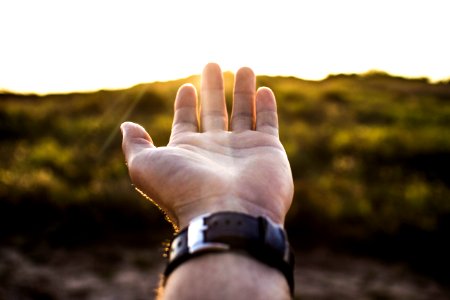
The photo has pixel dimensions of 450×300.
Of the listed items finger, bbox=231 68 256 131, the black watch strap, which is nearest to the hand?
finger, bbox=231 68 256 131

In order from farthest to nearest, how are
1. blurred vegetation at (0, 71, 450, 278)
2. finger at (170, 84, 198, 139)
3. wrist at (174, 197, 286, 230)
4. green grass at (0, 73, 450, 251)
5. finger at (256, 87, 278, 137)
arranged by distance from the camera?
green grass at (0, 73, 450, 251) < blurred vegetation at (0, 71, 450, 278) < finger at (170, 84, 198, 139) < finger at (256, 87, 278, 137) < wrist at (174, 197, 286, 230)

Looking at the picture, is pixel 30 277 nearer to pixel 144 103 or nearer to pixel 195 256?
pixel 195 256

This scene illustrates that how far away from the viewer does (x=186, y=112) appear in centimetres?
247

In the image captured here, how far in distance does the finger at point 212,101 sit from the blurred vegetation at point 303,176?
14.7ft

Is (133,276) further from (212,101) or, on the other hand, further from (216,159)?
(216,159)

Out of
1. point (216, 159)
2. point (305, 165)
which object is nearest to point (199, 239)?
point (216, 159)

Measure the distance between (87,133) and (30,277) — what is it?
6794 mm

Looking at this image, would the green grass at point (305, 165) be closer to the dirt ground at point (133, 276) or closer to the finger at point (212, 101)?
the dirt ground at point (133, 276)

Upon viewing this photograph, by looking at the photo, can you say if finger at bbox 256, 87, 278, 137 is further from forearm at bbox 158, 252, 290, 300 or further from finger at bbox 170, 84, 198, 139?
forearm at bbox 158, 252, 290, 300

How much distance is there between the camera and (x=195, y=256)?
148cm

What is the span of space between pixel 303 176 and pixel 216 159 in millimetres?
6581

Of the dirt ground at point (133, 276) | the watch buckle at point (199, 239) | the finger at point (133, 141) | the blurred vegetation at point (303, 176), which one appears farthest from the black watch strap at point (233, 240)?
the blurred vegetation at point (303, 176)

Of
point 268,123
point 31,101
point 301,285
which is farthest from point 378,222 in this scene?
point 31,101

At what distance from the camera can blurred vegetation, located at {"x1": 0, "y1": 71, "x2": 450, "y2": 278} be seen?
6.80m
